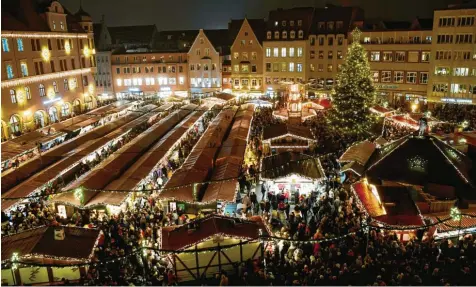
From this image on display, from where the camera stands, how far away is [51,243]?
14.5m

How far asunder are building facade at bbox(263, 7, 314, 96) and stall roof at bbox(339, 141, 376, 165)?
1179 inches

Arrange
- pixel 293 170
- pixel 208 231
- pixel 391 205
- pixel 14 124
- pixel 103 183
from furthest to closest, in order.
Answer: pixel 14 124
pixel 293 170
pixel 103 183
pixel 391 205
pixel 208 231

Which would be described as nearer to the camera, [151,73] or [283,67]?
[283,67]

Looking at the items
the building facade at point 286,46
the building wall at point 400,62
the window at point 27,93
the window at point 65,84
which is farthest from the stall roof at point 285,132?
the window at point 65,84

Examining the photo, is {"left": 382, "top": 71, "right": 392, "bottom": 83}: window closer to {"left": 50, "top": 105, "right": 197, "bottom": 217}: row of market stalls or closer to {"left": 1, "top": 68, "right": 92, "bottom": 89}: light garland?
{"left": 50, "top": 105, "right": 197, "bottom": 217}: row of market stalls

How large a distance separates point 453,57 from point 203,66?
31.2 meters

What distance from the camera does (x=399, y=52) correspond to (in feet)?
156

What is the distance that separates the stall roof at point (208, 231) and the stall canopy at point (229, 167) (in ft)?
5.18

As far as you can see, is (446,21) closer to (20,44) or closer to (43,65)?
(43,65)

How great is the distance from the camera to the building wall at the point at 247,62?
56.1 m

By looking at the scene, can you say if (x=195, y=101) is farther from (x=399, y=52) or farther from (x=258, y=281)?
(x=258, y=281)

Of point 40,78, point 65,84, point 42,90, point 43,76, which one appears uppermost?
point 43,76

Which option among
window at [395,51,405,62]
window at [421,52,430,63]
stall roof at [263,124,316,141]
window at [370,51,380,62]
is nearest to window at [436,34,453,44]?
window at [421,52,430,63]

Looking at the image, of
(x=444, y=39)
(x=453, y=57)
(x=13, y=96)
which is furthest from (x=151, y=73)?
(x=453, y=57)
